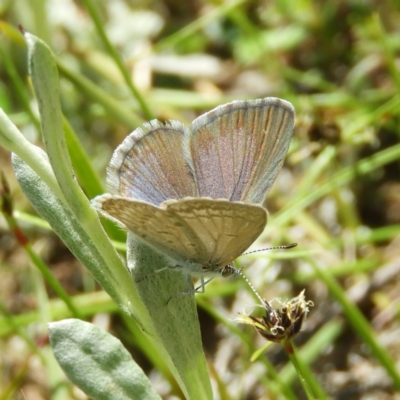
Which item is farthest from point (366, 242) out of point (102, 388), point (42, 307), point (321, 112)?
point (102, 388)

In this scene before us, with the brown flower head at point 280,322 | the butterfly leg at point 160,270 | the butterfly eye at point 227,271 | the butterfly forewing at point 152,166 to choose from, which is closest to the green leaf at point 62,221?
the butterfly leg at point 160,270

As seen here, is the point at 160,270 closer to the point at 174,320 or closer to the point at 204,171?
the point at 174,320

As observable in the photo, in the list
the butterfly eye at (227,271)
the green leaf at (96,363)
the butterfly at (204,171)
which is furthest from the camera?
the butterfly eye at (227,271)

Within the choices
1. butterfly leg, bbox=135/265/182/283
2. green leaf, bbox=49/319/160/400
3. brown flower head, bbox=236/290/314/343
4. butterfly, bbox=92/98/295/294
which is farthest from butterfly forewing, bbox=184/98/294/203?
green leaf, bbox=49/319/160/400

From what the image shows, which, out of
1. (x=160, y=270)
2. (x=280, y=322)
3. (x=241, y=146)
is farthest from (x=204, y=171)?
(x=280, y=322)

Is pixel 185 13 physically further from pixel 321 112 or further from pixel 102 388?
pixel 102 388

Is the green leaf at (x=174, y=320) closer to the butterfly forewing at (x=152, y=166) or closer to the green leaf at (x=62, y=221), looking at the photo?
the green leaf at (x=62, y=221)

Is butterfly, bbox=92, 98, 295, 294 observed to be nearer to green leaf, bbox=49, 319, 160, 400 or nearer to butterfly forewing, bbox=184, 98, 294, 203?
butterfly forewing, bbox=184, 98, 294, 203
